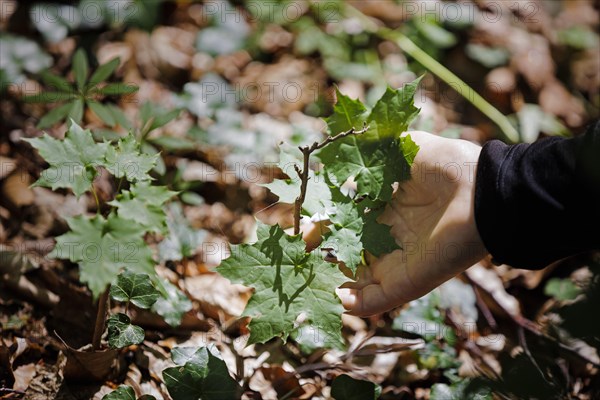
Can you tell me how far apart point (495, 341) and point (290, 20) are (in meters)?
2.30

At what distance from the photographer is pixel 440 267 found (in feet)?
5.83

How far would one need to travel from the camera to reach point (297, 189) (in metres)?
1.70

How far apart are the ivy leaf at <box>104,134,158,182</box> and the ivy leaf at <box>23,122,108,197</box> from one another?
0.03m

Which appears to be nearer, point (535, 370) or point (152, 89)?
point (535, 370)

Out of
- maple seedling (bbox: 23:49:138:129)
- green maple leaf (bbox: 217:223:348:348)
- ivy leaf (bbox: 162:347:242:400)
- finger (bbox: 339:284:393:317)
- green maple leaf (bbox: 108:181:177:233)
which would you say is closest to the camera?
green maple leaf (bbox: 108:181:177:233)

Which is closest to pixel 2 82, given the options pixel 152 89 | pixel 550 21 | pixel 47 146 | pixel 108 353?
pixel 152 89

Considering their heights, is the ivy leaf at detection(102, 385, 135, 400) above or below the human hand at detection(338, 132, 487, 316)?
below

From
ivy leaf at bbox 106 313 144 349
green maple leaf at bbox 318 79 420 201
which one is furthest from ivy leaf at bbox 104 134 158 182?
green maple leaf at bbox 318 79 420 201

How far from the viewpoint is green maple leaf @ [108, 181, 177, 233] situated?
4.66 feet

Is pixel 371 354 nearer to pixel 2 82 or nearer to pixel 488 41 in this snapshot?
pixel 2 82

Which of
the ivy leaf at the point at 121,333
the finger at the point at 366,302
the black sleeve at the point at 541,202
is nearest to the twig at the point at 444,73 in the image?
the black sleeve at the point at 541,202

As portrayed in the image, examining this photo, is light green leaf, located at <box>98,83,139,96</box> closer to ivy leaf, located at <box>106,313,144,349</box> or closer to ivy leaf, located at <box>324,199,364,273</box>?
ivy leaf, located at <box>106,313,144,349</box>

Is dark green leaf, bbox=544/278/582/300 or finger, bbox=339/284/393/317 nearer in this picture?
finger, bbox=339/284/393/317

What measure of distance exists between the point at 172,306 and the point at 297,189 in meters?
0.67
